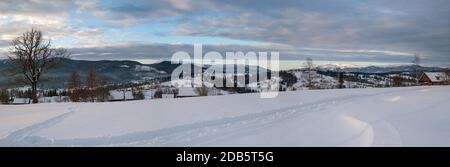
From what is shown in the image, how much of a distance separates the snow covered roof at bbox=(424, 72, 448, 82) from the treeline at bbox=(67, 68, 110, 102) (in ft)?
162

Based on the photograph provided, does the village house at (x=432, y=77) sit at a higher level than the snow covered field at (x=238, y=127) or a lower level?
higher

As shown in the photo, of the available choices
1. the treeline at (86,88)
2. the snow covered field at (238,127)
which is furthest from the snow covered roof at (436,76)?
the snow covered field at (238,127)

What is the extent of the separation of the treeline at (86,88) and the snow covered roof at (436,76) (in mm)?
49440

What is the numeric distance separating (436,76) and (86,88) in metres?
53.8

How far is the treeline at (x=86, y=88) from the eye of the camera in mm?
49719

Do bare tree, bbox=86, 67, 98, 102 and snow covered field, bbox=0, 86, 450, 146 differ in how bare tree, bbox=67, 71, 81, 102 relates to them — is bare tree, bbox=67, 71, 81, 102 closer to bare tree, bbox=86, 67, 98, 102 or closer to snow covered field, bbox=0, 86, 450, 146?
bare tree, bbox=86, 67, 98, 102

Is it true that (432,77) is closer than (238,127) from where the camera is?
No

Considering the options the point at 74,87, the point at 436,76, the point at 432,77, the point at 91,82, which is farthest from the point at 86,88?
the point at 436,76

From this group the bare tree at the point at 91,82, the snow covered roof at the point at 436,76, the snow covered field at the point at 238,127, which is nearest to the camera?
the snow covered field at the point at 238,127

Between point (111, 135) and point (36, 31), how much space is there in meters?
23.8

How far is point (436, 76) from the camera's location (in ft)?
223

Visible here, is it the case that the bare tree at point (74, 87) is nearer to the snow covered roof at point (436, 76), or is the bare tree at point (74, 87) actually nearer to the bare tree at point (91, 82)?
the bare tree at point (91, 82)

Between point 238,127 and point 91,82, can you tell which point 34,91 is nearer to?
point 238,127

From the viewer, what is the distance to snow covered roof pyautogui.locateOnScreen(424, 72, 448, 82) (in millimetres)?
64938
